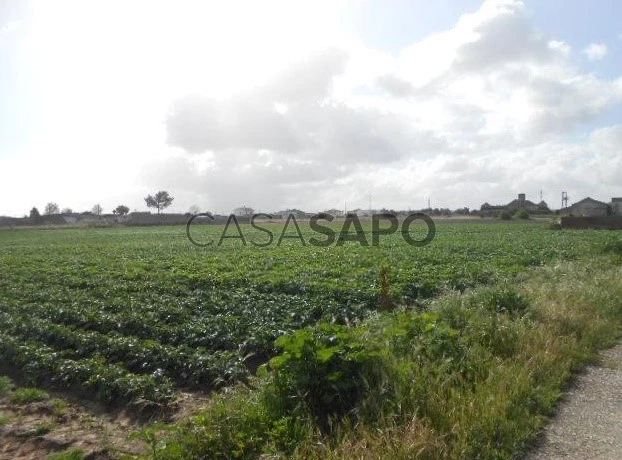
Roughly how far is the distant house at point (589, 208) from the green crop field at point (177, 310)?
76.5m

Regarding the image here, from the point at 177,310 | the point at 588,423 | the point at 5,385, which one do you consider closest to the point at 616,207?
the point at 177,310

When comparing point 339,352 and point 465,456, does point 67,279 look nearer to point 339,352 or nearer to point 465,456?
point 339,352

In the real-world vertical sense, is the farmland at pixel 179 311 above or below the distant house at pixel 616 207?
below

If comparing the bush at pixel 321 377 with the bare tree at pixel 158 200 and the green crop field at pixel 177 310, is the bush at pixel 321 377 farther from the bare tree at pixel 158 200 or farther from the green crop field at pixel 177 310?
the bare tree at pixel 158 200

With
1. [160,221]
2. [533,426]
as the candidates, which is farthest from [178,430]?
[160,221]

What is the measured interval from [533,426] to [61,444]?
4.89m

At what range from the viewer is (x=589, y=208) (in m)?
92.1

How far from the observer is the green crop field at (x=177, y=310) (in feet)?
25.9

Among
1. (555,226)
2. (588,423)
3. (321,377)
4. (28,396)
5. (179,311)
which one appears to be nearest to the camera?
(588,423)

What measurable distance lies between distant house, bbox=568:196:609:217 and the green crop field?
7654cm

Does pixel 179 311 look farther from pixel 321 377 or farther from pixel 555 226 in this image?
pixel 555 226

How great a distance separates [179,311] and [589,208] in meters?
95.0

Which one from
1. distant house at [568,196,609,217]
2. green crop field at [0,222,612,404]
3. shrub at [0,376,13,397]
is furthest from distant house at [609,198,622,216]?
shrub at [0,376,13,397]

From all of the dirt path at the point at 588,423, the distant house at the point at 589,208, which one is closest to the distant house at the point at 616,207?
the distant house at the point at 589,208
